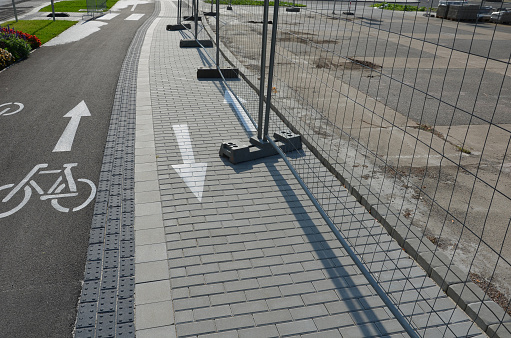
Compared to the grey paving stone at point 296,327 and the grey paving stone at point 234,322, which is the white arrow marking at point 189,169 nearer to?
the grey paving stone at point 234,322

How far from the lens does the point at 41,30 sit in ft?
62.3

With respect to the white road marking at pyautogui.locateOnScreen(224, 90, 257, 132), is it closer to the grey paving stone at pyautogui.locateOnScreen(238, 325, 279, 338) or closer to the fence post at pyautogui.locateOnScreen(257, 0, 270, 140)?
the fence post at pyautogui.locateOnScreen(257, 0, 270, 140)

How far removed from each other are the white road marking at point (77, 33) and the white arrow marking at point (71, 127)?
8633 mm

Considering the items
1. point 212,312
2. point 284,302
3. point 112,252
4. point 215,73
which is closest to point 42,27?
point 215,73

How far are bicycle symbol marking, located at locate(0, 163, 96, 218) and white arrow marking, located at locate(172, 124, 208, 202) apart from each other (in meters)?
1.31

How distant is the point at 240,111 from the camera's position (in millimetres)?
9109

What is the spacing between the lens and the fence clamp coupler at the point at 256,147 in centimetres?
675

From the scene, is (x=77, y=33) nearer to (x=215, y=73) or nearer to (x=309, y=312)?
(x=215, y=73)

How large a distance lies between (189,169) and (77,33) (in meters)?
15.4

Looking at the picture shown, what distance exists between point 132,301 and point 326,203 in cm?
281

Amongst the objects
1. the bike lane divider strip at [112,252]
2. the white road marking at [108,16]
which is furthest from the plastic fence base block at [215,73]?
the white road marking at [108,16]

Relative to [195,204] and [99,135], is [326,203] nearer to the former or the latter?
[195,204]

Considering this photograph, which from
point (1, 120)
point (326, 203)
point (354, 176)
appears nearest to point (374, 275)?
point (326, 203)

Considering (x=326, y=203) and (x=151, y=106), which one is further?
(x=151, y=106)
